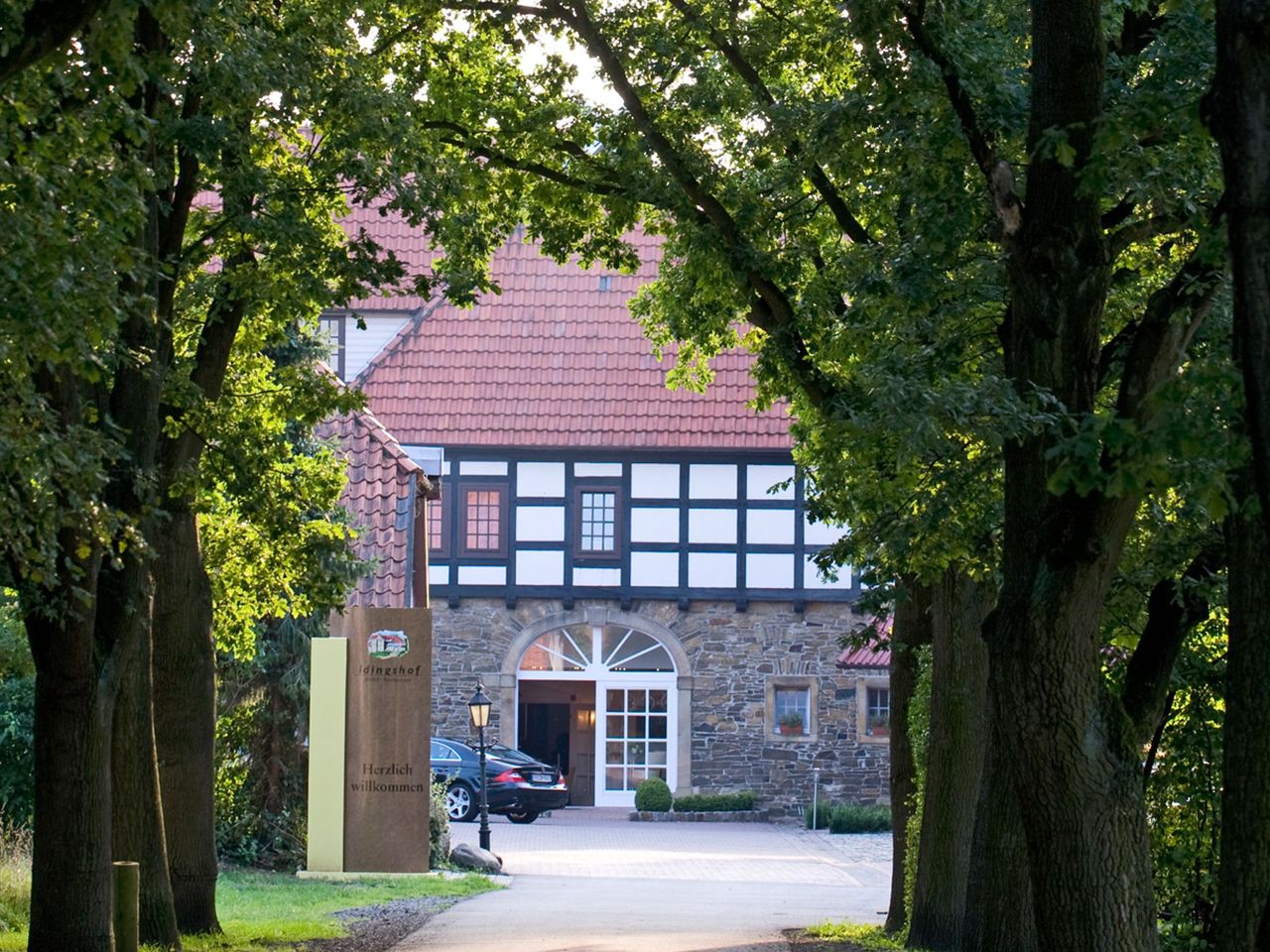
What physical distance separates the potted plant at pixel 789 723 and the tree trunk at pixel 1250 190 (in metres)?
32.4

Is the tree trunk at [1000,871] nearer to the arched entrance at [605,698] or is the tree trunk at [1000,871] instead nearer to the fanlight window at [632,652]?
the arched entrance at [605,698]

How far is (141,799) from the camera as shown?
1220cm

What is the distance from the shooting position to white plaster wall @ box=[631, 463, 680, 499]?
34969mm

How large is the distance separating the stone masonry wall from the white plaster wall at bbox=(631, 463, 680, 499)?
2.18 metres

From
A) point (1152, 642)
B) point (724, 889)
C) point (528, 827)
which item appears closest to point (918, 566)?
point (1152, 642)

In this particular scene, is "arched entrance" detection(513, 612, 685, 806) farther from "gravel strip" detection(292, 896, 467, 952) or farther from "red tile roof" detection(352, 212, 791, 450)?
"gravel strip" detection(292, 896, 467, 952)

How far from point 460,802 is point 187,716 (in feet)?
64.4

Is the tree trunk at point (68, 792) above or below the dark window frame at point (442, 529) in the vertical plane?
below

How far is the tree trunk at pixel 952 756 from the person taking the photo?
14359 millimetres

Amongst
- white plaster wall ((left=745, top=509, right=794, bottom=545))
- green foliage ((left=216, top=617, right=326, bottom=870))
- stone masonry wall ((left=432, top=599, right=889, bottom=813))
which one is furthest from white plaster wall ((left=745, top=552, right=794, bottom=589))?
green foliage ((left=216, top=617, right=326, bottom=870))

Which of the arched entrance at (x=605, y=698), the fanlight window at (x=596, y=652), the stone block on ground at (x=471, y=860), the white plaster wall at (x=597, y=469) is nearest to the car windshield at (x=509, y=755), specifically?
the arched entrance at (x=605, y=698)

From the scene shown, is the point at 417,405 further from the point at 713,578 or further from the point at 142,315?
the point at 142,315

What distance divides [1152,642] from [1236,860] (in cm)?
185

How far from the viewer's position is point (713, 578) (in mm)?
35250
